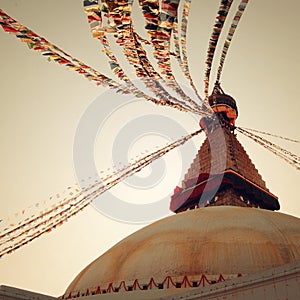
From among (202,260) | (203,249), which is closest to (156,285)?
(202,260)

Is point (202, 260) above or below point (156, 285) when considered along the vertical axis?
above

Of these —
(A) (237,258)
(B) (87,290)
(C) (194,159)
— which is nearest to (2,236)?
(B) (87,290)

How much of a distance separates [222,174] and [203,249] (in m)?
9.05

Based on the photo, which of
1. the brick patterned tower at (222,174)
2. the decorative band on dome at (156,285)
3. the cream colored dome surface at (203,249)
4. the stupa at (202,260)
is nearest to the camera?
the stupa at (202,260)

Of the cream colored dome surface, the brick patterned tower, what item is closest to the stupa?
the cream colored dome surface

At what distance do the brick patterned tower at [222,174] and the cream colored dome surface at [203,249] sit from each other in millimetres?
6500

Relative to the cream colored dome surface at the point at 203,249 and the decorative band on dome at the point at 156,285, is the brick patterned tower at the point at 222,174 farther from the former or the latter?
the decorative band on dome at the point at 156,285

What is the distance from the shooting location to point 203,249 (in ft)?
27.8

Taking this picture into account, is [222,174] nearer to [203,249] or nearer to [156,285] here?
[203,249]

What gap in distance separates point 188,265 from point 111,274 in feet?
6.08

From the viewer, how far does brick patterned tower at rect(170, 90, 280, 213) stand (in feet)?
55.6

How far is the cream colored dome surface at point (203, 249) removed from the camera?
316 inches

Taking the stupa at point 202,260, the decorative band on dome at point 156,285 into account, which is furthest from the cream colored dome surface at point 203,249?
the decorative band on dome at point 156,285

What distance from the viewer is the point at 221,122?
1902cm
